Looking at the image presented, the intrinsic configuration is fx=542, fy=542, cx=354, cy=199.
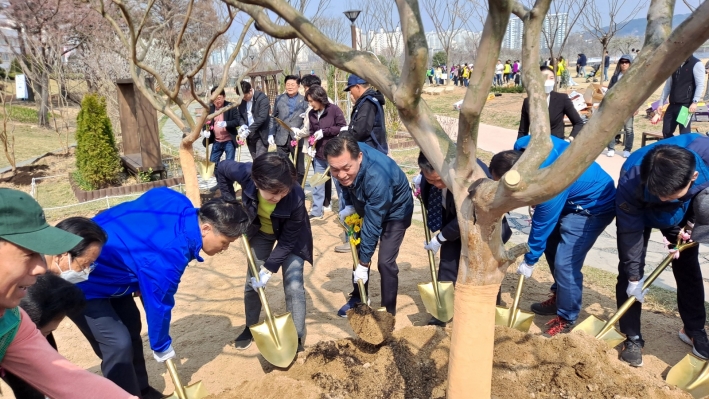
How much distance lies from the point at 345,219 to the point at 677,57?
3009 mm

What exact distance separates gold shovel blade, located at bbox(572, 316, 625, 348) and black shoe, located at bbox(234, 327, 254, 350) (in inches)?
85.0

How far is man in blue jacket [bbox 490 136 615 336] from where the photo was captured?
3.33 meters

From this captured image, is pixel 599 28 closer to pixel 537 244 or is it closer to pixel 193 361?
pixel 537 244

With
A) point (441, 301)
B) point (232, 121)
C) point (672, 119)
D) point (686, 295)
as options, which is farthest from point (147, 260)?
point (672, 119)

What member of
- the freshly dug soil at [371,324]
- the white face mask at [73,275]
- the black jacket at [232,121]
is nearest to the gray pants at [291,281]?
the freshly dug soil at [371,324]

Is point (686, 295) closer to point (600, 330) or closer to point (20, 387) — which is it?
point (600, 330)

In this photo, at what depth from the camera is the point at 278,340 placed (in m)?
3.42

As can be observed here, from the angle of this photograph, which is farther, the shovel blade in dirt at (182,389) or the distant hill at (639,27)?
the distant hill at (639,27)

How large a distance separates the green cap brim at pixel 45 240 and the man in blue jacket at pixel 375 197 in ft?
6.26

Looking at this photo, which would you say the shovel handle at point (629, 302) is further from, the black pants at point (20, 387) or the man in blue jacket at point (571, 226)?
the black pants at point (20, 387)

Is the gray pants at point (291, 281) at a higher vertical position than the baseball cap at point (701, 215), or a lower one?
lower

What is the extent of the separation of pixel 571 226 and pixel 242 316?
2.53m

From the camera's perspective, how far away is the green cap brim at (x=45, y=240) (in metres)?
1.44

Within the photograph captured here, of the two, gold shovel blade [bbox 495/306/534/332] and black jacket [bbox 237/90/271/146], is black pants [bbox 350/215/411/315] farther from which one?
black jacket [bbox 237/90/271/146]
